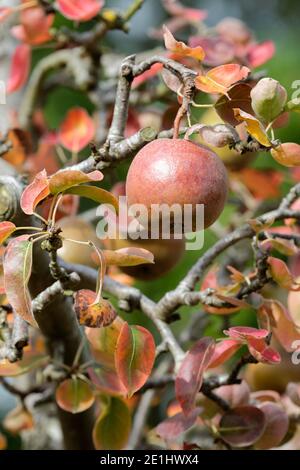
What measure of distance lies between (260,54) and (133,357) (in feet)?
2.47

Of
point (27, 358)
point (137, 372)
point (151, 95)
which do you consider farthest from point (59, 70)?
point (137, 372)

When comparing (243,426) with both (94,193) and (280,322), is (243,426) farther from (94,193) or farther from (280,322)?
(94,193)

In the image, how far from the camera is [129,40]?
3477 millimetres

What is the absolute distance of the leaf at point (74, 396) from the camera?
109cm

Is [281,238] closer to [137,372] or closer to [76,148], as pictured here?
[137,372]

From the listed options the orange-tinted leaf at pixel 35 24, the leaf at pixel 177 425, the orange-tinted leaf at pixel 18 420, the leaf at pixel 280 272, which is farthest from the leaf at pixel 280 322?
the orange-tinted leaf at pixel 35 24

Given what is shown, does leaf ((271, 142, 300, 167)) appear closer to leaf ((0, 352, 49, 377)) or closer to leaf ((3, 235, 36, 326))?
leaf ((3, 235, 36, 326))

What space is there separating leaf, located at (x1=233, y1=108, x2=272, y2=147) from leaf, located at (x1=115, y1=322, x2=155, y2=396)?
238mm

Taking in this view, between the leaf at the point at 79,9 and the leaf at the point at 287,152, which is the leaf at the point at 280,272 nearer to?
the leaf at the point at 287,152

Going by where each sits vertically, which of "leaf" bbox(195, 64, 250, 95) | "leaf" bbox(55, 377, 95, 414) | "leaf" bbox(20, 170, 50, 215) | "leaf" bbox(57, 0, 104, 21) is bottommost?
"leaf" bbox(55, 377, 95, 414)

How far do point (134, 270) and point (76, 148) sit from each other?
29 centimetres

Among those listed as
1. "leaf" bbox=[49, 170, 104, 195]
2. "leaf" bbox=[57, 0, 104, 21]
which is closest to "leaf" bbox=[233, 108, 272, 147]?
"leaf" bbox=[49, 170, 104, 195]

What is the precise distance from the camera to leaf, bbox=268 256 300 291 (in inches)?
39.8

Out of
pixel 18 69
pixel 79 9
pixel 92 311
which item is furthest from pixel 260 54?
pixel 92 311
